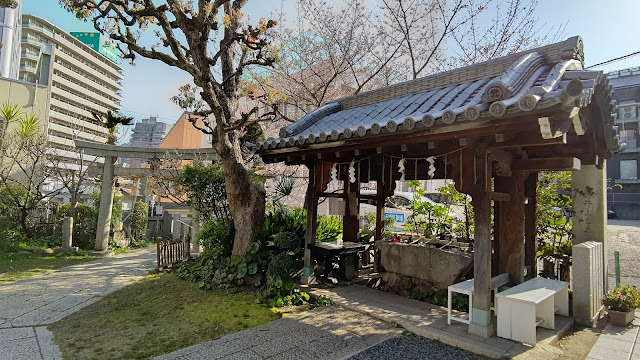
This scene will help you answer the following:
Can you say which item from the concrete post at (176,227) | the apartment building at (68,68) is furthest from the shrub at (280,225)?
the apartment building at (68,68)

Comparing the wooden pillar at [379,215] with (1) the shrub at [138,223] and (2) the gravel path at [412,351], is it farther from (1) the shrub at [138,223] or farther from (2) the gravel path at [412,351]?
(1) the shrub at [138,223]

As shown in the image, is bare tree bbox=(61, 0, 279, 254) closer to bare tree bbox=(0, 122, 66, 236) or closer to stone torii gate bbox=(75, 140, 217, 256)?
stone torii gate bbox=(75, 140, 217, 256)

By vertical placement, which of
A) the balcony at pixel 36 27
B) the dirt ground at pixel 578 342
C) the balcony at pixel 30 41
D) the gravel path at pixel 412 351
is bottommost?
the gravel path at pixel 412 351

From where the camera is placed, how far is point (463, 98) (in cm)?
507

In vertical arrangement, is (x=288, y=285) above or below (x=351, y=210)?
below

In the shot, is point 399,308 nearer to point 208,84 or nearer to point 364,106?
point 364,106

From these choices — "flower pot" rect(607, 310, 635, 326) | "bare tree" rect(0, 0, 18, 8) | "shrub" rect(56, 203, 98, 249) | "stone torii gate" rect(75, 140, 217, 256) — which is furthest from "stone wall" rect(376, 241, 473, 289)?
"shrub" rect(56, 203, 98, 249)

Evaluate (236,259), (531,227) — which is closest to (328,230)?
(236,259)

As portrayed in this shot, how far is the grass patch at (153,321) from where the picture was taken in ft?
14.7

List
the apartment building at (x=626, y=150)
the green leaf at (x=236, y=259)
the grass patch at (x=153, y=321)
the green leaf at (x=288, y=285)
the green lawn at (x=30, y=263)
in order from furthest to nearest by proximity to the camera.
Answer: the apartment building at (x=626, y=150)
the green lawn at (x=30, y=263)
the green leaf at (x=236, y=259)
the green leaf at (x=288, y=285)
the grass patch at (x=153, y=321)

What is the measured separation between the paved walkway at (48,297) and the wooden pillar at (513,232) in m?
6.82

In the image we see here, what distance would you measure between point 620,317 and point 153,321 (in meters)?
7.31

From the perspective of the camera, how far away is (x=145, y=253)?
13.2 m

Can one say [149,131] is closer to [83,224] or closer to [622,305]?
[83,224]
